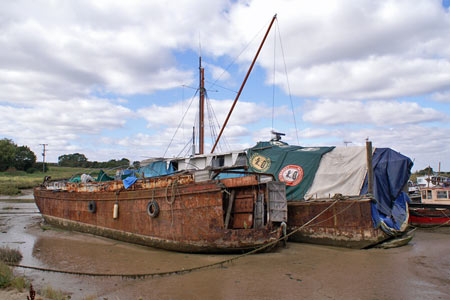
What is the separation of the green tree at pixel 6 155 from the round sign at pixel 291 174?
4996cm

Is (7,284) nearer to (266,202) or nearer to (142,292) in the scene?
(142,292)

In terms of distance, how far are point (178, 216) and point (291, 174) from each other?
16.0ft

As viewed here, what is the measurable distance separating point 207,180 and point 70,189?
26.4 ft

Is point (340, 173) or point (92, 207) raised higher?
point (340, 173)

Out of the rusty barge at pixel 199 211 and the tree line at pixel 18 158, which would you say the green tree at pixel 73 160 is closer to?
the tree line at pixel 18 158

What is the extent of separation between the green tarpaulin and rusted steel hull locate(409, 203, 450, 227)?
544 cm

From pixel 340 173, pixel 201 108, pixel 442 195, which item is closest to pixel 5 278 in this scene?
pixel 340 173

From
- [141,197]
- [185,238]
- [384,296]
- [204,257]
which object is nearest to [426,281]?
[384,296]

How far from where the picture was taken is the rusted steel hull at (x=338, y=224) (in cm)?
929

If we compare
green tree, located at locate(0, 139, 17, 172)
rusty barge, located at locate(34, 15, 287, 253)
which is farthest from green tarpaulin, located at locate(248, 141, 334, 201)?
green tree, located at locate(0, 139, 17, 172)

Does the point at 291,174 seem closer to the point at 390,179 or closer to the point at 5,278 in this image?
the point at 390,179

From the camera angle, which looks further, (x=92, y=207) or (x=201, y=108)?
(x=201, y=108)

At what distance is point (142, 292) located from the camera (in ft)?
20.0

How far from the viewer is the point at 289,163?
12258 mm
